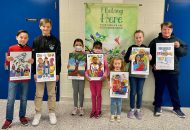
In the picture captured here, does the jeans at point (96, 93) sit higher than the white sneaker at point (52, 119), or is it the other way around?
the jeans at point (96, 93)

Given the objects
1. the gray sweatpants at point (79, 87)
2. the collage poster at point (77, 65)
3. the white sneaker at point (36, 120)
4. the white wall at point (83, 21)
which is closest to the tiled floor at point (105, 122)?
the white sneaker at point (36, 120)

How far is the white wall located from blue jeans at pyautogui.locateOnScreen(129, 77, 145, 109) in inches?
15.0

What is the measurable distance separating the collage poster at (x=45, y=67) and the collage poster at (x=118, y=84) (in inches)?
32.5

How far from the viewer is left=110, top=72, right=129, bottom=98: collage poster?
11.3 feet

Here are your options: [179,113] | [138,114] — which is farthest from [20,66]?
[179,113]

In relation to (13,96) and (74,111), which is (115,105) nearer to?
(74,111)

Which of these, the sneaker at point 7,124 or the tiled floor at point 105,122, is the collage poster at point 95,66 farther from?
the sneaker at point 7,124

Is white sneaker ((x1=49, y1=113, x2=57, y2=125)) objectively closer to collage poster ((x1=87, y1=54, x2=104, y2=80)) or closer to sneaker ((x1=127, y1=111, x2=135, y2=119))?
collage poster ((x1=87, y1=54, x2=104, y2=80))

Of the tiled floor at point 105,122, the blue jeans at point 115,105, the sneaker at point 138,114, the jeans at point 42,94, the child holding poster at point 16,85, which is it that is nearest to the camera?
the child holding poster at point 16,85

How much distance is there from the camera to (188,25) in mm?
3924

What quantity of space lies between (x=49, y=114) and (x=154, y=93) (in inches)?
69.7

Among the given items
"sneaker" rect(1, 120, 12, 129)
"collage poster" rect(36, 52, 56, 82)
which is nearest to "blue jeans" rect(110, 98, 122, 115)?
"collage poster" rect(36, 52, 56, 82)

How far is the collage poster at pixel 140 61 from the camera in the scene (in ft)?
11.7

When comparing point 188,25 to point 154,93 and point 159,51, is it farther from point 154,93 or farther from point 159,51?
point 154,93
